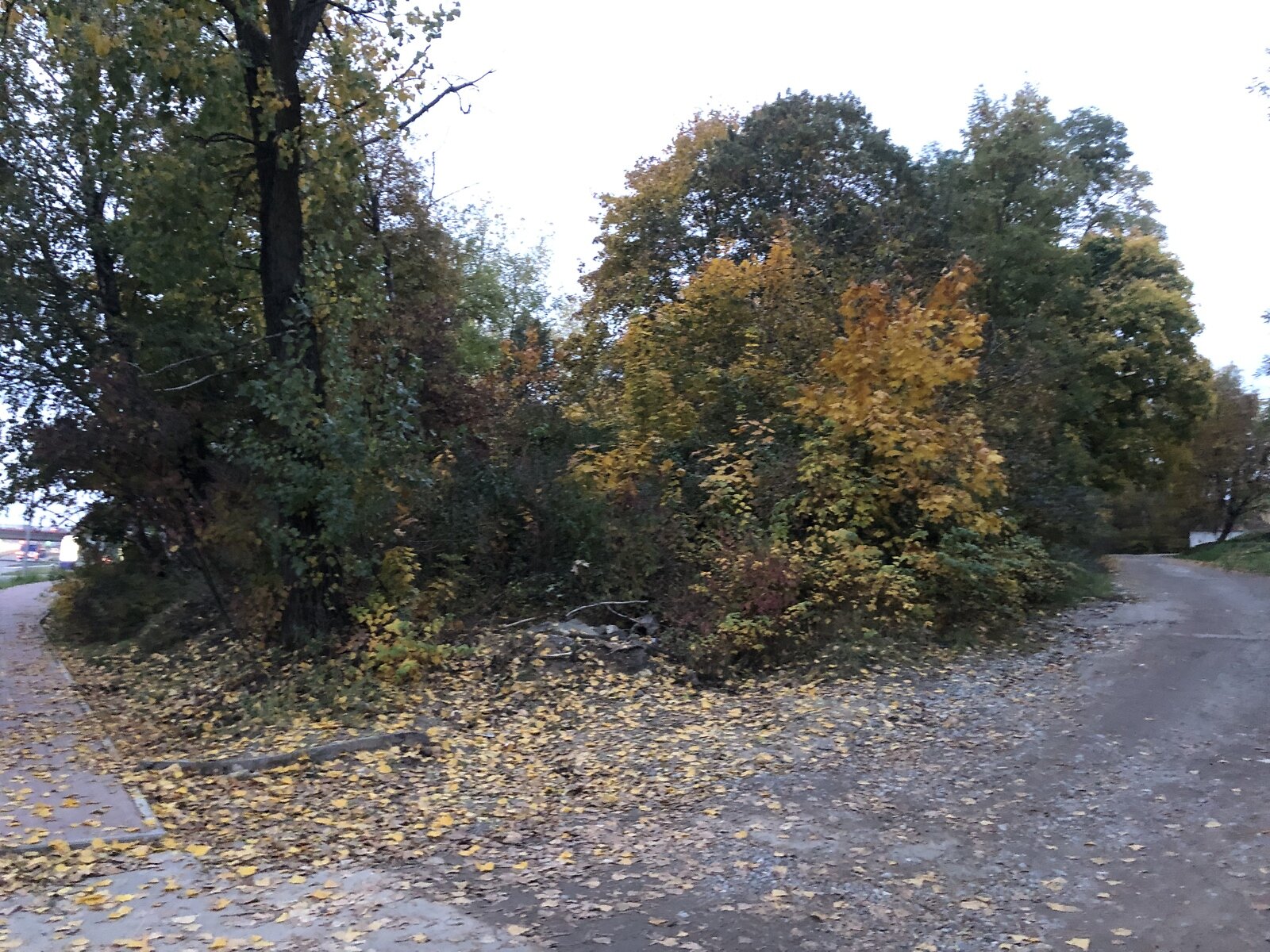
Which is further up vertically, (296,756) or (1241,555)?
(1241,555)

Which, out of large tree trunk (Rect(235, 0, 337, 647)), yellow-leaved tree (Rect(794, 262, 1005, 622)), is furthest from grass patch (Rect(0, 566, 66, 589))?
yellow-leaved tree (Rect(794, 262, 1005, 622))

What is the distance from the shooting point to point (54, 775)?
8281 millimetres

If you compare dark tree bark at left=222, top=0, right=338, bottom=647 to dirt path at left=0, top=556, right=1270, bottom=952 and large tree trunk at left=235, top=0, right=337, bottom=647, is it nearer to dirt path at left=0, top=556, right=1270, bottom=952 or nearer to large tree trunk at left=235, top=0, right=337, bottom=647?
large tree trunk at left=235, top=0, right=337, bottom=647

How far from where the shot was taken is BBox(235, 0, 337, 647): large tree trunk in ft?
37.1

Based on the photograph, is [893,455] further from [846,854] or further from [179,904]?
[179,904]

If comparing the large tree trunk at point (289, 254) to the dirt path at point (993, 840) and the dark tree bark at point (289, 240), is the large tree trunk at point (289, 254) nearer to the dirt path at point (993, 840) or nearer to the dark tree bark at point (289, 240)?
the dark tree bark at point (289, 240)

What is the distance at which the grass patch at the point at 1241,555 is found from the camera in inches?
874

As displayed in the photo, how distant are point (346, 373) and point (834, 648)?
6.05 m

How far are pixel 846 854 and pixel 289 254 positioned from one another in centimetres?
878

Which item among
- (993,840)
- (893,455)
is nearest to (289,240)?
(893,455)

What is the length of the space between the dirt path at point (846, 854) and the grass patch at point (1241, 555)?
14.2m

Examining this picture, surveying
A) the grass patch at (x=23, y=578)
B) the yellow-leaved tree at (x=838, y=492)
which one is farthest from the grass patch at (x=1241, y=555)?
the grass patch at (x=23, y=578)

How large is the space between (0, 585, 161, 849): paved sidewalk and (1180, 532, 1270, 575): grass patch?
20745 mm

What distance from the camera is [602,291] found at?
2552cm
